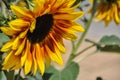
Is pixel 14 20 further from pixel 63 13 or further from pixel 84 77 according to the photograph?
pixel 84 77

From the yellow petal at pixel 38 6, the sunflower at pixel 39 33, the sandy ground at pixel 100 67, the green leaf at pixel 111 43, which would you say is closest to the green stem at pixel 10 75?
the sunflower at pixel 39 33

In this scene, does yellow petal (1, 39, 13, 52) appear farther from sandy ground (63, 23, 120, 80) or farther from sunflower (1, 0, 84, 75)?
sandy ground (63, 23, 120, 80)

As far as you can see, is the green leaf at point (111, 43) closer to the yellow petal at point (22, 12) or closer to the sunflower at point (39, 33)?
the sunflower at point (39, 33)

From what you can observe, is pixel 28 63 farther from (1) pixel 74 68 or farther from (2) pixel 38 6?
(1) pixel 74 68

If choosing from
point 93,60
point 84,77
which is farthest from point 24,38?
point 93,60

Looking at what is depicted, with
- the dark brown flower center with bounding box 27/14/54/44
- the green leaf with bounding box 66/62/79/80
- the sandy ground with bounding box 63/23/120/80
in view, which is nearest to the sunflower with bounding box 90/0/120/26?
the green leaf with bounding box 66/62/79/80

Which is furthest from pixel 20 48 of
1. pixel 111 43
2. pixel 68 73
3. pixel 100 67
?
pixel 100 67
